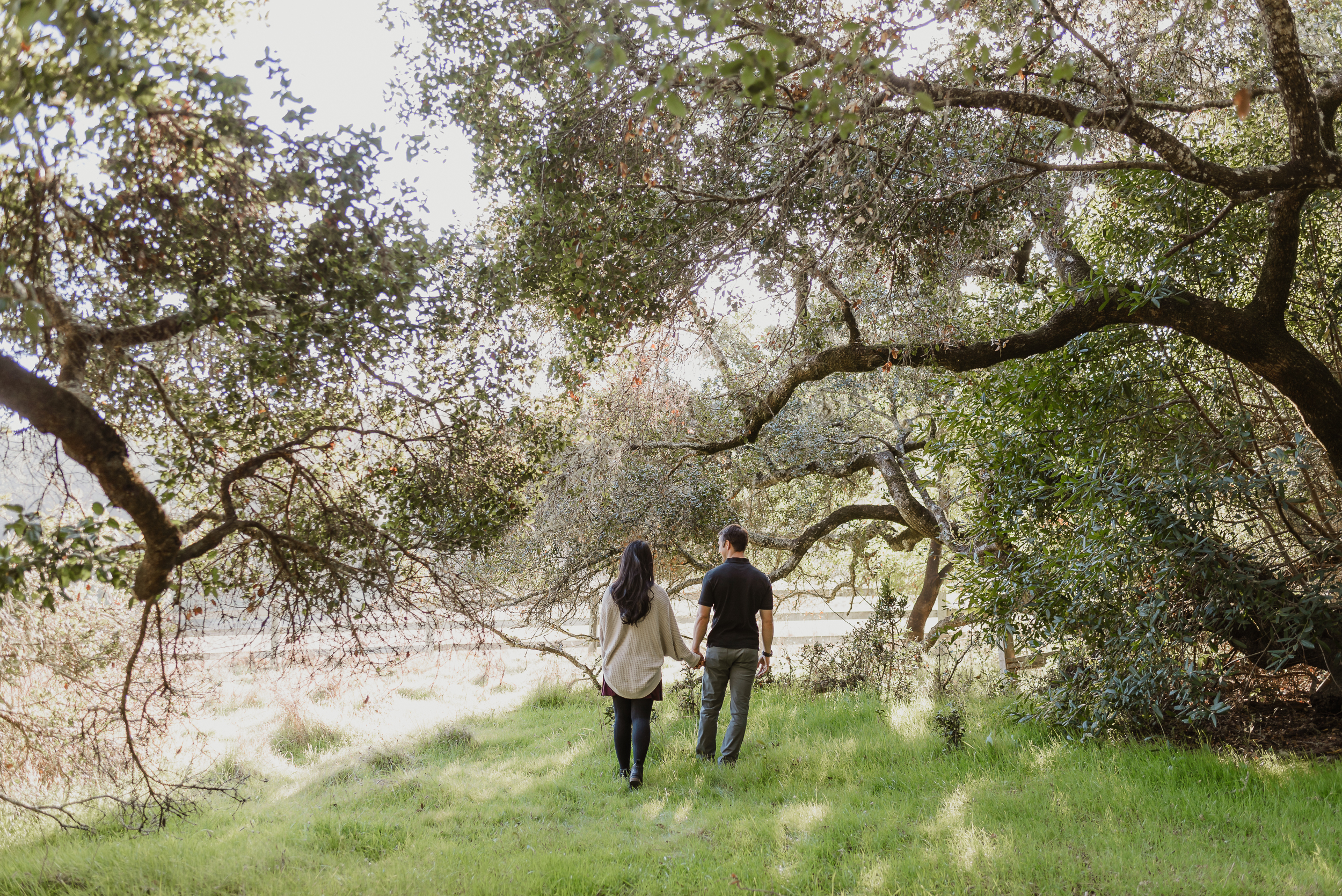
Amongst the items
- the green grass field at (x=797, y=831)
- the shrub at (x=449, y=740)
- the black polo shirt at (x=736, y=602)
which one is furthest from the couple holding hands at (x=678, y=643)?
the shrub at (x=449, y=740)

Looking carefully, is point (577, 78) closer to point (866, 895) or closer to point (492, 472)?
point (492, 472)

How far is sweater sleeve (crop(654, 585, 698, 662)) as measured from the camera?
21.3 ft

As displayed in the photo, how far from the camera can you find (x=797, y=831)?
16.4 feet

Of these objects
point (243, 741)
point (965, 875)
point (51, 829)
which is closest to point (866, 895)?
point (965, 875)

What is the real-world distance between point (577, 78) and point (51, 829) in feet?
22.5

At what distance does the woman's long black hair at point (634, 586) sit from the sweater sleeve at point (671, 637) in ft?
0.41

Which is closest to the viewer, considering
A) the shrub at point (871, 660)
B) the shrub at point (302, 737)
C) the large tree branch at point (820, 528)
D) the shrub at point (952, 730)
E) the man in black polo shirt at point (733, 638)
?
the shrub at point (952, 730)

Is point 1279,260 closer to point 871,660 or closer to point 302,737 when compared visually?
point 871,660

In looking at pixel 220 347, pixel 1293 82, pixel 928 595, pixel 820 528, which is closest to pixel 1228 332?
pixel 1293 82

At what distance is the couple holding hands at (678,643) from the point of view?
6.37 meters

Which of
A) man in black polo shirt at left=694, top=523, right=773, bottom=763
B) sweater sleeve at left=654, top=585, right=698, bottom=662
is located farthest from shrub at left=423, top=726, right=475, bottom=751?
sweater sleeve at left=654, top=585, right=698, bottom=662

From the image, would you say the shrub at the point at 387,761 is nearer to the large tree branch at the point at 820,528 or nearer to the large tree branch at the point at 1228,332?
the large tree branch at the point at 820,528

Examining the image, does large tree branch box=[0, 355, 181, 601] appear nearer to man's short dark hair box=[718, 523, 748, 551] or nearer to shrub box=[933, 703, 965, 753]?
man's short dark hair box=[718, 523, 748, 551]

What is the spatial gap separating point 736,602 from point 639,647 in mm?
869
